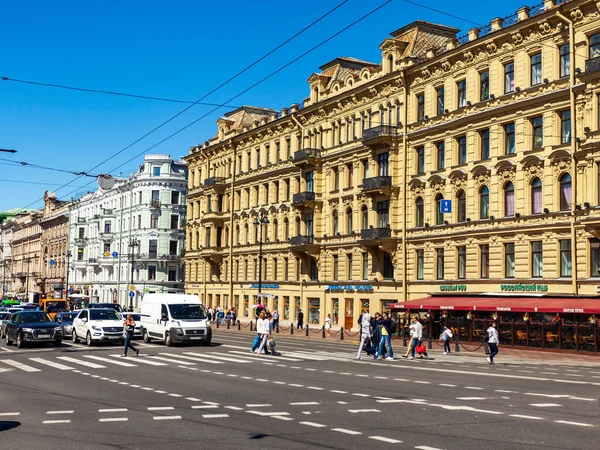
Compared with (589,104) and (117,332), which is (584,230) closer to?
(589,104)

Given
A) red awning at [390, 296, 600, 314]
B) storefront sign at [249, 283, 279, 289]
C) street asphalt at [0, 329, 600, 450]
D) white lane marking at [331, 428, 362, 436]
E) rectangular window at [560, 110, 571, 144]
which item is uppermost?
rectangular window at [560, 110, 571, 144]

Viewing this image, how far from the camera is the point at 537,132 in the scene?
41500 millimetres

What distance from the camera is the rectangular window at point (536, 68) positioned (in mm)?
41300

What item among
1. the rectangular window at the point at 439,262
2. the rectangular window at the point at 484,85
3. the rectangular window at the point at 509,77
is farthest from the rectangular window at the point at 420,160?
the rectangular window at the point at 509,77

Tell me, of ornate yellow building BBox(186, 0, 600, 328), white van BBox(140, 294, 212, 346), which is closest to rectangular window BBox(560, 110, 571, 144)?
ornate yellow building BBox(186, 0, 600, 328)

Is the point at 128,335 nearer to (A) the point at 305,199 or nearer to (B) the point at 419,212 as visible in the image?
(B) the point at 419,212

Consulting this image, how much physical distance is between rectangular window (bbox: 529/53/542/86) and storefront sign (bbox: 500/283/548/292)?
10.6 meters

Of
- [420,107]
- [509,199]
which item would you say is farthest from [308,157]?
[509,199]

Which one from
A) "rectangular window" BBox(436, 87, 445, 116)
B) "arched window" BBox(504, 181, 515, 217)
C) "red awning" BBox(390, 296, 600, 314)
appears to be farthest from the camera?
"rectangular window" BBox(436, 87, 445, 116)

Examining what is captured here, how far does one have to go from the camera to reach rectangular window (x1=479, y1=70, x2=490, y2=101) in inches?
1767

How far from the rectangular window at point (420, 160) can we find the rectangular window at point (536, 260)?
11.0 metres

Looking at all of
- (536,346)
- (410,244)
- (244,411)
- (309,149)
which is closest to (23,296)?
(309,149)

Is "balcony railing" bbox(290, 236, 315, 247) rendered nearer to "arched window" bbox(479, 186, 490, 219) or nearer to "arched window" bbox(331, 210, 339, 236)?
"arched window" bbox(331, 210, 339, 236)

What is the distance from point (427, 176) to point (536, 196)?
31.1 ft
